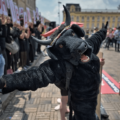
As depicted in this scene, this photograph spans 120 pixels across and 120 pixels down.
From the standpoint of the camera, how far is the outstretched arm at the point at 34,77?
4.14ft

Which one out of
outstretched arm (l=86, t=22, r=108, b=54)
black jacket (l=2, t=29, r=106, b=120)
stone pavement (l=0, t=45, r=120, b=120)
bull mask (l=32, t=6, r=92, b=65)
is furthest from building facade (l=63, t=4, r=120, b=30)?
black jacket (l=2, t=29, r=106, b=120)

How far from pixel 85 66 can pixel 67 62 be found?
0.77ft

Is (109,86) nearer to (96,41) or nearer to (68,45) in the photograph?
(96,41)

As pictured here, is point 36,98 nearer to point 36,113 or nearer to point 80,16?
point 36,113

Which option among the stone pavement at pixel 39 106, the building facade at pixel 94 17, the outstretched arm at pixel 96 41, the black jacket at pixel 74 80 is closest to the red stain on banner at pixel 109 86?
the stone pavement at pixel 39 106

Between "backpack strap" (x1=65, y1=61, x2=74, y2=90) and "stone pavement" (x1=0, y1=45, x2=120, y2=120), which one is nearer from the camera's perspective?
"backpack strap" (x1=65, y1=61, x2=74, y2=90)

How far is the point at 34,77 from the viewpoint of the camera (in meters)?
1.36

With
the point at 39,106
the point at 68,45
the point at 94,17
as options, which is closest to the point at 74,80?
the point at 68,45

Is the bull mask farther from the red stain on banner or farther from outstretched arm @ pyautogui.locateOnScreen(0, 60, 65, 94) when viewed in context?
the red stain on banner

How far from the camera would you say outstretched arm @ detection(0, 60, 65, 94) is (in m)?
1.26

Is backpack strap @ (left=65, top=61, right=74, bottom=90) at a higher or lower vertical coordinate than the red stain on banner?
higher

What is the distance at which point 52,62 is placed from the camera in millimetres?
1509

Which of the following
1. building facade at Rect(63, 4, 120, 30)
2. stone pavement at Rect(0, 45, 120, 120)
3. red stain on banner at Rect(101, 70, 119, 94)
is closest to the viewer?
stone pavement at Rect(0, 45, 120, 120)

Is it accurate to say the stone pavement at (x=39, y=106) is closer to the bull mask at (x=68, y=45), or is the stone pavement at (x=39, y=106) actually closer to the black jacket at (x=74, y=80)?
the black jacket at (x=74, y=80)
